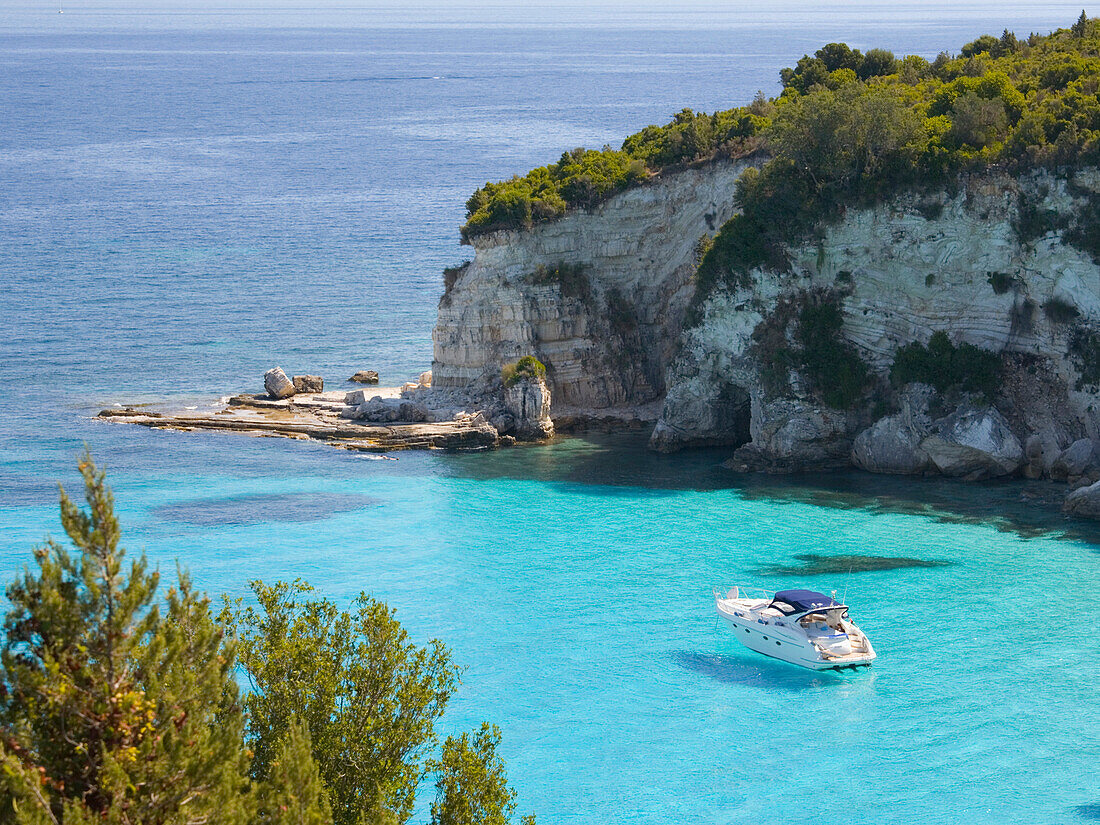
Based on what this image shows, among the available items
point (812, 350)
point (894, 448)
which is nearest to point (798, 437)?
point (812, 350)

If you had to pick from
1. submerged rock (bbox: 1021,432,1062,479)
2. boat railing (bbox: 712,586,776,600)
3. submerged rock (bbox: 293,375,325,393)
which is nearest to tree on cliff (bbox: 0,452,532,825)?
boat railing (bbox: 712,586,776,600)

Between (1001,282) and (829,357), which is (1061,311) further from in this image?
(829,357)

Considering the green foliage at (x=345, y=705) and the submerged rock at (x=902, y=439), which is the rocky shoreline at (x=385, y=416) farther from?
the green foliage at (x=345, y=705)

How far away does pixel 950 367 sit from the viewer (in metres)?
49.1

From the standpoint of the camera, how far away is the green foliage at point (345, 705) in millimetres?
18812

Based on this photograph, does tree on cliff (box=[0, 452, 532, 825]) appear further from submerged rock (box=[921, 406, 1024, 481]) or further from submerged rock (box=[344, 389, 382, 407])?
submerged rock (box=[344, 389, 382, 407])

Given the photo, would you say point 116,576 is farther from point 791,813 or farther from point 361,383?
point 361,383

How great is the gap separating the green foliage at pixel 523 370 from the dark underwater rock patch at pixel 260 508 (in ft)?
32.0

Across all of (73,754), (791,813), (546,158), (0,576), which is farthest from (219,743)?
(546,158)

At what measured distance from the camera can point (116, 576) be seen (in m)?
14.6

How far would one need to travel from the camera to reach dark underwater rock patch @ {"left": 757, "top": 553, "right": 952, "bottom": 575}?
4184 centimetres

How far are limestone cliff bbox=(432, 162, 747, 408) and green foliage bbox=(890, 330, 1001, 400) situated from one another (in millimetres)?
12037

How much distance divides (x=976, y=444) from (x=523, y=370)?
19.5 meters

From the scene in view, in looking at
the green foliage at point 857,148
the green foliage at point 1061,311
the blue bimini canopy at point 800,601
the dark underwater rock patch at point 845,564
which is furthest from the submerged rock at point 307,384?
the green foliage at point 1061,311
